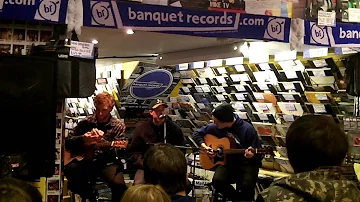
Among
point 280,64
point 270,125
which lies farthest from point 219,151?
point 280,64

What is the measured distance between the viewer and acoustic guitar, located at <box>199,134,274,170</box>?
533cm

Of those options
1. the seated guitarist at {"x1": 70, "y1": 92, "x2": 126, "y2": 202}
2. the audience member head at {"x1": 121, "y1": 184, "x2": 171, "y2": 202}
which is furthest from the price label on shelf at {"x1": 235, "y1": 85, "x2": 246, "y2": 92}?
the audience member head at {"x1": 121, "y1": 184, "x2": 171, "y2": 202}

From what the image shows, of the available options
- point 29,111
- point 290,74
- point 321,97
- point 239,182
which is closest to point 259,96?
point 290,74

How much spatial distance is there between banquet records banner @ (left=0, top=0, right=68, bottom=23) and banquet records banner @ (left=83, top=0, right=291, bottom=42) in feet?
0.63

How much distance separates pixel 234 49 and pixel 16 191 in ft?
12.1

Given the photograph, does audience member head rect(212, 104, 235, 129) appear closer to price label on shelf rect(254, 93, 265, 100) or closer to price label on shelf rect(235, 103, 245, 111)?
price label on shelf rect(254, 93, 265, 100)

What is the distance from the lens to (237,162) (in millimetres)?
5422

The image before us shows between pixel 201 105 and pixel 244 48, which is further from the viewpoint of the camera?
pixel 201 105

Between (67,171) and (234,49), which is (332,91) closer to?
(234,49)

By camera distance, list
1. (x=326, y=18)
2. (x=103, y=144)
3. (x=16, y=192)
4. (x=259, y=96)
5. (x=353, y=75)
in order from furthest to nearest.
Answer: (x=259, y=96), (x=103, y=144), (x=353, y=75), (x=326, y=18), (x=16, y=192)

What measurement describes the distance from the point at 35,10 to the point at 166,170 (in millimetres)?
1378

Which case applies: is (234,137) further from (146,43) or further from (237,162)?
(146,43)

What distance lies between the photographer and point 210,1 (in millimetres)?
3762

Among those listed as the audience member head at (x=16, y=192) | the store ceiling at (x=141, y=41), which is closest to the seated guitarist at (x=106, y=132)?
the store ceiling at (x=141, y=41)
